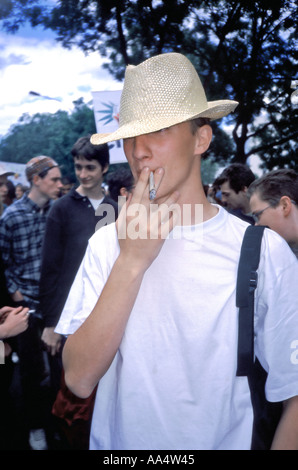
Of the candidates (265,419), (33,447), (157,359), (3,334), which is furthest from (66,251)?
(157,359)

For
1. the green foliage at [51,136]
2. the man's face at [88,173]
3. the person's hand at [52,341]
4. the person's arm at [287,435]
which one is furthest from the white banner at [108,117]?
the green foliage at [51,136]

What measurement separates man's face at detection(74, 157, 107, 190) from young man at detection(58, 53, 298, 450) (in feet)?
8.01

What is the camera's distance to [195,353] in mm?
1287

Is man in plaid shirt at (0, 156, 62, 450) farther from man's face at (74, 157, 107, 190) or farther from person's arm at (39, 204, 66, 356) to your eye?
man's face at (74, 157, 107, 190)

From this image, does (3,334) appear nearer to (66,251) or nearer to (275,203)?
(66,251)

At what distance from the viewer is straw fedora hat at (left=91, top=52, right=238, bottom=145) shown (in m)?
1.37

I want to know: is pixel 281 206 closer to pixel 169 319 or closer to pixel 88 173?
pixel 169 319

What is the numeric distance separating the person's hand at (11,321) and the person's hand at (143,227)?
155 centimetres

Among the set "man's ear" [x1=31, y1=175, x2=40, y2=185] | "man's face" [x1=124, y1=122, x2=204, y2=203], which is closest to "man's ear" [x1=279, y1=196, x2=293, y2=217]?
"man's face" [x1=124, y1=122, x2=204, y2=203]

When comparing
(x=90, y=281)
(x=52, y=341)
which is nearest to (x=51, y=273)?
(x=52, y=341)

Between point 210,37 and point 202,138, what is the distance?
6004mm

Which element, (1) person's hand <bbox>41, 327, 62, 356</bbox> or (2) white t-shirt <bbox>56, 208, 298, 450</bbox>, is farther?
(1) person's hand <bbox>41, 327, 62, 356</bbox>

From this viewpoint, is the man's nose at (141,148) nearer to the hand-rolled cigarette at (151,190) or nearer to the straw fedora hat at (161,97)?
the straw fedora hat at (161,97)

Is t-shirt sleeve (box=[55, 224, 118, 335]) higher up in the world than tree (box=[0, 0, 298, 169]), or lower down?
lower down
